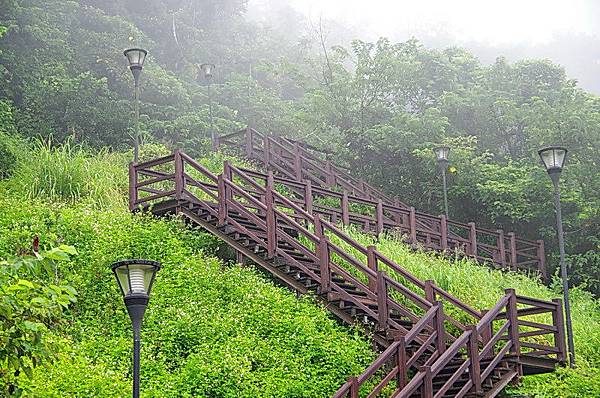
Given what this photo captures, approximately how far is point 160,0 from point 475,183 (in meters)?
21.6

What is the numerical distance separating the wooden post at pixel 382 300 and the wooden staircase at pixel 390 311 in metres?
0.02

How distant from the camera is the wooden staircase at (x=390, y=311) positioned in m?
11.9

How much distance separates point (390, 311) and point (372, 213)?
30.7 feet

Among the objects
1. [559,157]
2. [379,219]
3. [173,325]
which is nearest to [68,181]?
→ [173,325]

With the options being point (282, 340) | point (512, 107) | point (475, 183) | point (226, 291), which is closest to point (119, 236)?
point (226, 291)

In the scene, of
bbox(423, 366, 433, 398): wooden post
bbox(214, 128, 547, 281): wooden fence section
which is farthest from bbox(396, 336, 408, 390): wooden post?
bbox(214, 128, 547, 281): wooden fence section

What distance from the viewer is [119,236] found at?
1493cm

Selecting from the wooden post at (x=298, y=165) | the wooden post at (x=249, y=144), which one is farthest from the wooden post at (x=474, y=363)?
the wooden post at (x=249, y=144)

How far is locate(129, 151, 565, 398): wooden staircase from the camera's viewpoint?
11898 millimetres

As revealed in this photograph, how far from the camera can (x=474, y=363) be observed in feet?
39.1

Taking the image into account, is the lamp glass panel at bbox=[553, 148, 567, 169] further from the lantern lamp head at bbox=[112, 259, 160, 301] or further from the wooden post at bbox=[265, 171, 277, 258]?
the lantern lamp head at bbox=[112, 259, 160, 301]

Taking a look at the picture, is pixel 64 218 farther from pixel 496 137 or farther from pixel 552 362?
pixel 496 137

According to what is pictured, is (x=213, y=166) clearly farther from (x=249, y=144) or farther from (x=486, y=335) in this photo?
(x=486, y=335)

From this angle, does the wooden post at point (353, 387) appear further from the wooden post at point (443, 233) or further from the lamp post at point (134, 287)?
the wooden post at point (443, 233)
